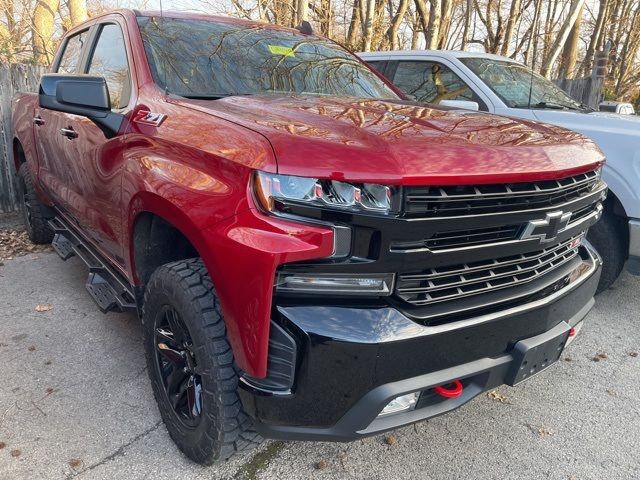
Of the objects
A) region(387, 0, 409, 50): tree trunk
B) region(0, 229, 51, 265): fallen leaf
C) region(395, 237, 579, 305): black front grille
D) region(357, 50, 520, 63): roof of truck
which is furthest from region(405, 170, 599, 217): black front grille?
region(387, 0, 409, 50): tree trunk

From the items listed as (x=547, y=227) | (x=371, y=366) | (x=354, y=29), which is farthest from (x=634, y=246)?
(x=354, y=29)

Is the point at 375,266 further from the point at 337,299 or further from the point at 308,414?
the point at 308,414

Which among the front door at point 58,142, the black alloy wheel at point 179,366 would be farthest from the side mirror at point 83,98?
the black alloy wheel at point 179,366

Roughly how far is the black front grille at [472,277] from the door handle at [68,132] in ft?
7.71

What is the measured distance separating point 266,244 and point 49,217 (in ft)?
12.6

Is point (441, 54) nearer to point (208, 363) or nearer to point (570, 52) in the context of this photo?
point (208, 363)

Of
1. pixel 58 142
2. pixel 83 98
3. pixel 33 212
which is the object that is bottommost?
pixel 33 212

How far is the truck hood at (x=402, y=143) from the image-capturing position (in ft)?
5.38

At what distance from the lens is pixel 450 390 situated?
6.24ft

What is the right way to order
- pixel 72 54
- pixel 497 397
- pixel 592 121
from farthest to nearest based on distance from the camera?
pixel 592 121 → pixel 72 54 → pixel 497 397

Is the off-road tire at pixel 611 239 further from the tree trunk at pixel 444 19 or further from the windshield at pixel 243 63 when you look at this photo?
the tree trunk at pixel 444 19

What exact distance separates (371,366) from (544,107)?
13.3ft

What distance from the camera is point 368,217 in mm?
1611

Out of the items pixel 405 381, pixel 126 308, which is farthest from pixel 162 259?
pixel 405 381
